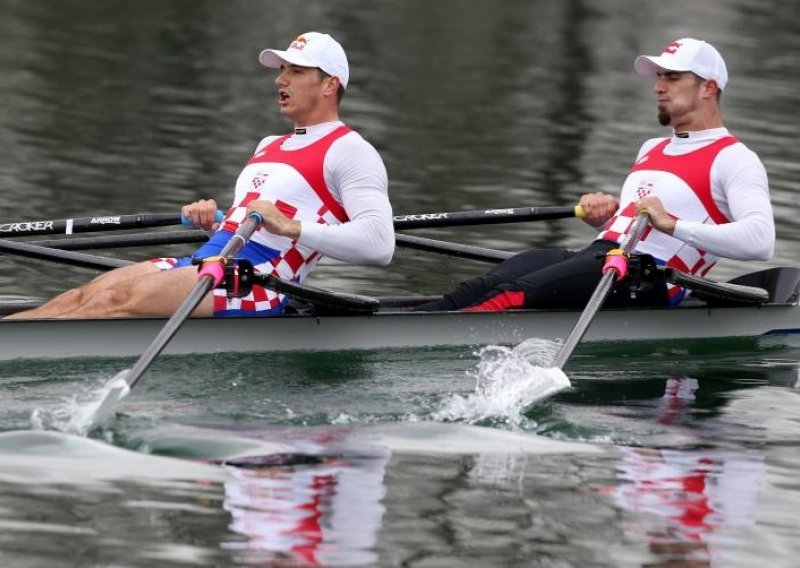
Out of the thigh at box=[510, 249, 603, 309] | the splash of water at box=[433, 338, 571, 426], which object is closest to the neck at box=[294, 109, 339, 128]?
the thigh at box=[510, 249, 603, 309]

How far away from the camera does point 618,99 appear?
2372 cm

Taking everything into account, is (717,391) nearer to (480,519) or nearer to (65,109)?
(480,519)

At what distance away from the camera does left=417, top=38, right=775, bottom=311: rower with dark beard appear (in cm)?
1019

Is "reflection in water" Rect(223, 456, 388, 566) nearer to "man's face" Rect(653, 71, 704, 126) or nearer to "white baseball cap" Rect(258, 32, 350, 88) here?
"white baseball cap" Rect(258, 32, 350, 88)

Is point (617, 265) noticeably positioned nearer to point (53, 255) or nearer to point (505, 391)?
point (505, 391)

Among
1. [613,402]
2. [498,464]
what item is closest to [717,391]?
[613,402]

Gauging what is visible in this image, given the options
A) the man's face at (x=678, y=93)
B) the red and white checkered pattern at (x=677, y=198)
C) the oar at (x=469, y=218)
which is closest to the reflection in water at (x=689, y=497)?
the red and white checkered pattern at (x=677, y=198)

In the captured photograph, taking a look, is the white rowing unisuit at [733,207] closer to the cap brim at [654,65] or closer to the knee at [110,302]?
the cap brim at [654,65]

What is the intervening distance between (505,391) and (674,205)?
6.38ft

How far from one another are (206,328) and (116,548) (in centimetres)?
294

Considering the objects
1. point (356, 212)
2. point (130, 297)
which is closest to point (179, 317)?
point (130, 297)

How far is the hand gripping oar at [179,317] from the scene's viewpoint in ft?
27.2

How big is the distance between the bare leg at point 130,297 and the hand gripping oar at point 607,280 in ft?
6.38

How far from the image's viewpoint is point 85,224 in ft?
35.7
